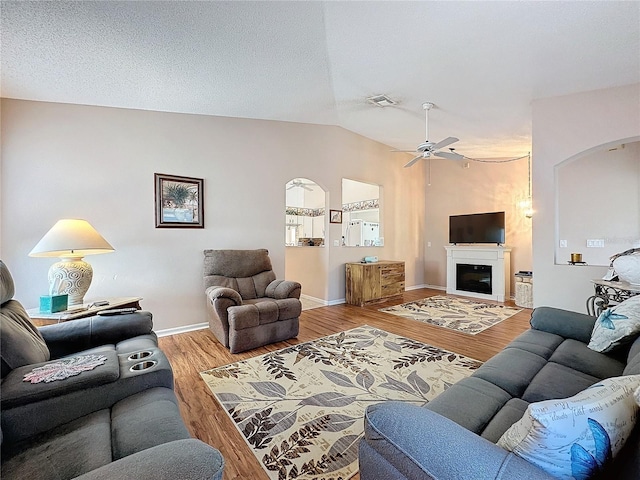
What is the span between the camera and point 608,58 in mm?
2645

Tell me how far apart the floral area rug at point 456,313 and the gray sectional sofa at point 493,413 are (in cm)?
183

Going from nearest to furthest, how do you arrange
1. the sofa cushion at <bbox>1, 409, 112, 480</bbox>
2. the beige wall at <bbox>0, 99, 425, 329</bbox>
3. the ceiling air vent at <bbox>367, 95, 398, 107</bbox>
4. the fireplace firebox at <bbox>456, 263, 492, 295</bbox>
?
1. the sofa cushion at <bbox>1, 409, 112, 480</bbox>
2. the beige wall at <bbox>0, 99, 425, 329</bbox>
3. the ceiling air vent at <bbox>367, 95, 398, 107</bbox>
4. the fireplace firebox at <bbox>456, 263, 492, 295</bbox>

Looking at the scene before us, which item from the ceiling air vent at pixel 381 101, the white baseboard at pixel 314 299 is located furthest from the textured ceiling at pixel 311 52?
the white baseboard at pixel 314 299

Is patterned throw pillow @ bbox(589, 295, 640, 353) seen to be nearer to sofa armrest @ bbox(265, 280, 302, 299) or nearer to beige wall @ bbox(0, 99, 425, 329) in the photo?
sofa armrest @ bbox(265, 280, 302, 299)

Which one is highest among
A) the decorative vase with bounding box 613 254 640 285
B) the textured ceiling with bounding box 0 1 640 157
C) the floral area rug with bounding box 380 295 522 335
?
the textured ceiling with bounding box 0 1 640 157

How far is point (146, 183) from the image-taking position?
3.59 meters

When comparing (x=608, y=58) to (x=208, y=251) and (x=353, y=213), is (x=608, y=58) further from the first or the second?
(x=353, y=213)

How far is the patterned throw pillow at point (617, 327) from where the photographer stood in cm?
174

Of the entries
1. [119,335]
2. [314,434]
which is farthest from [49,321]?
[314,434]

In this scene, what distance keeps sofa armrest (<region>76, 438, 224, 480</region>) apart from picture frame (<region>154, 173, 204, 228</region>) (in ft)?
11.0

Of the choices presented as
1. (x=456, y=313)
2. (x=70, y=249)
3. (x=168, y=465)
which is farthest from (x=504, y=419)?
(x=456, y=313)

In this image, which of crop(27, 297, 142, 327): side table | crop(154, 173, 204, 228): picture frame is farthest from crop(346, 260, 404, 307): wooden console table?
crop(27, 297, 142, 327): side table

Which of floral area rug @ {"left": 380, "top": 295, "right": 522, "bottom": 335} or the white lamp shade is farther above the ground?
the white lamp shade

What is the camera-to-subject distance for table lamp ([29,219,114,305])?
247cm
